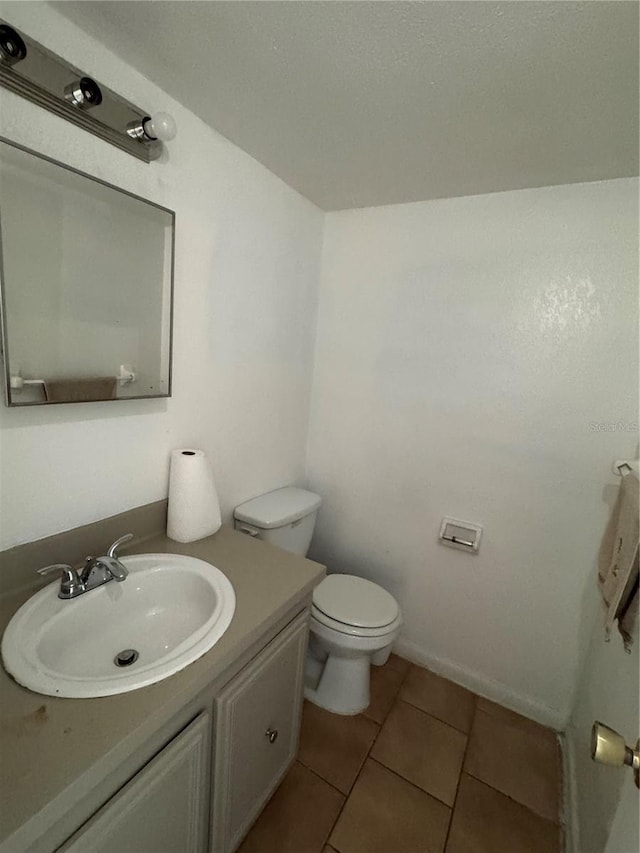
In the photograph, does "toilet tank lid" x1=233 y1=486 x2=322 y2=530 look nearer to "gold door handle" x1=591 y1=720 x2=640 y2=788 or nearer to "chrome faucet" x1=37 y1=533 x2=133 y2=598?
"chrome faucet" x1=37 y1=533 x2=133 y2=598

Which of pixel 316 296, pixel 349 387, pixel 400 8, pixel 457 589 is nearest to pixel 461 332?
pixel 349 387

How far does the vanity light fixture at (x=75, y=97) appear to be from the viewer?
746 mm

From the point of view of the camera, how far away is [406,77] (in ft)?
3.05

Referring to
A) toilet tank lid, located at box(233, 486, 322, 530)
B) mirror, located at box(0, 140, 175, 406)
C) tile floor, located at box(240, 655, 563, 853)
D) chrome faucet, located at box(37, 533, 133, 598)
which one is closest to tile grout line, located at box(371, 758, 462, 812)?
tile floor, located at box(240, 655, 563, 853)

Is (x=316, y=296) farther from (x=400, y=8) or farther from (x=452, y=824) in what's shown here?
(x=452, y=824)

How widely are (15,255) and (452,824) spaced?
6.68 ft

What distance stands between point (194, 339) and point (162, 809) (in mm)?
1193

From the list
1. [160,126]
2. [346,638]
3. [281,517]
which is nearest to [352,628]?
[346,638]

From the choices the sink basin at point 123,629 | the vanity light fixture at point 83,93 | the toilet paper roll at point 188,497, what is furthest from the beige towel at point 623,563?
the vanity light fixture at point 83,93

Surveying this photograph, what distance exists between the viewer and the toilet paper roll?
1205 mm

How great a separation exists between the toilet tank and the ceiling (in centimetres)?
135

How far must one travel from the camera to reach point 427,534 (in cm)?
175

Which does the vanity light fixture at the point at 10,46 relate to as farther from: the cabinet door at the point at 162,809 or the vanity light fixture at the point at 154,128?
the cabinet door at the point at 162,809

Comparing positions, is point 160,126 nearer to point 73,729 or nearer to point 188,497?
point 188,497
